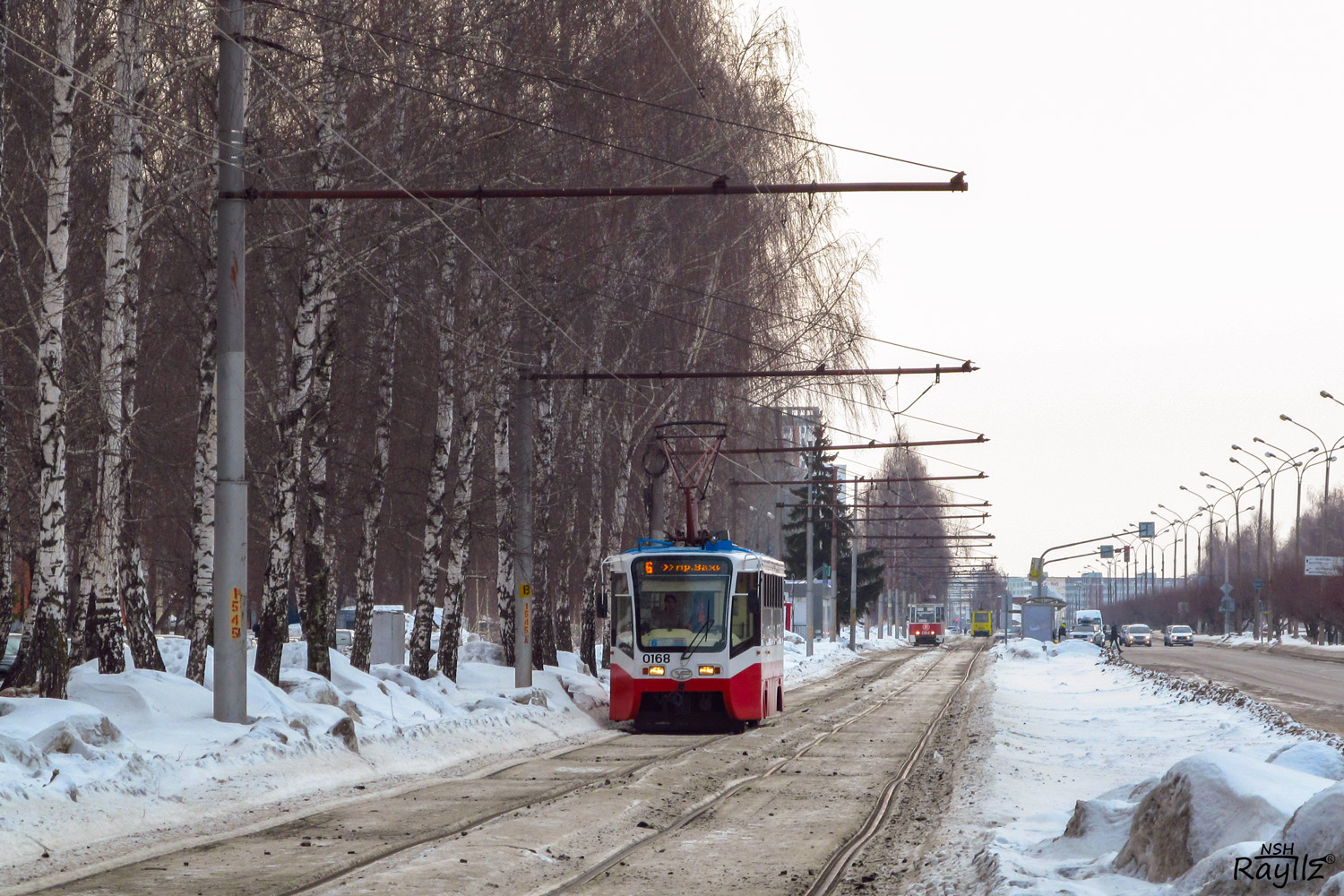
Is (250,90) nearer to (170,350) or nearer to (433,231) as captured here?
(433,231)

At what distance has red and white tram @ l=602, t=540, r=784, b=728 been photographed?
23.3m

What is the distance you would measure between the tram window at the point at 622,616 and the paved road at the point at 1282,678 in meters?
10.9

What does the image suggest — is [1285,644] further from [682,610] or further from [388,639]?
[682,610]

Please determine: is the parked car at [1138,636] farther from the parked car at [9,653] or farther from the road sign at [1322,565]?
the parked car at [9,653]

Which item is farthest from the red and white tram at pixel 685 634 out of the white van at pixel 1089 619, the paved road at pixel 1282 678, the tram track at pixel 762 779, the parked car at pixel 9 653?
the white van at pixel 1089 619

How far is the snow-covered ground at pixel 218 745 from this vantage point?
1126 cm

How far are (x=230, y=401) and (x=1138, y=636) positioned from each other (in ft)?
278

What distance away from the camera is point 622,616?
23.7 metres

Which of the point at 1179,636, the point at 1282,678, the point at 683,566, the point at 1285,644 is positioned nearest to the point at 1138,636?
the point at 1179,636

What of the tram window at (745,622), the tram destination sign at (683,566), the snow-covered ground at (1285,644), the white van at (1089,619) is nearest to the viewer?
the tram window at (745,622)

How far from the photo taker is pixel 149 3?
17516 mm

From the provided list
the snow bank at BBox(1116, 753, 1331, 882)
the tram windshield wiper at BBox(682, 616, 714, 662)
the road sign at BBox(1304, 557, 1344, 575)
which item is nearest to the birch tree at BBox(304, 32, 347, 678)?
the tram windshield wiper at BBox(682, 616, 714, 662)

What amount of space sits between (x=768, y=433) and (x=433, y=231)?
16547mm

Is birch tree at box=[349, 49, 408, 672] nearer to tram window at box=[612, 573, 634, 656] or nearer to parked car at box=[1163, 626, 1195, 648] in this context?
tram window at box=[612, 573, 634, 656]
